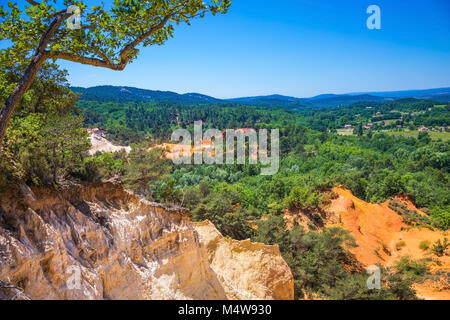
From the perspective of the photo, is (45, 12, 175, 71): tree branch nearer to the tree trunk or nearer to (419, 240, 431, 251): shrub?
the tree trunk

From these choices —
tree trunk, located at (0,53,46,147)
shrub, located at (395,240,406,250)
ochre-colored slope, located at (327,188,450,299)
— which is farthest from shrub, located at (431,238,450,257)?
tree trunk, located at (0,53,46,147)

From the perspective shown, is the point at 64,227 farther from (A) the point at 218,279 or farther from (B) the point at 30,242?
(A) the point at 218,279

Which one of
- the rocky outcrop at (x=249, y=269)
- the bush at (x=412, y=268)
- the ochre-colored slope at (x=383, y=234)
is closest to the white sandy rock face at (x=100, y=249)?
the rocky outcrop at (x=249, y=269)

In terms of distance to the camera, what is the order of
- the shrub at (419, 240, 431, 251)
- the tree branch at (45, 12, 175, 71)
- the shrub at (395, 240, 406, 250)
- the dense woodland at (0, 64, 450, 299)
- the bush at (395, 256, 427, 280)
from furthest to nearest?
1. the shrub at (395, 240, 406, 250)
2. the shrub at (419, 240, 431, 251)
3. the bush at (395, 256, 427, 280)
4. the dense woodland at (0, 64, 450, 299)
5. the tree branch at (45, 12, 175, 71)

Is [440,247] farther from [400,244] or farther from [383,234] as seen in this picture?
[383,234]

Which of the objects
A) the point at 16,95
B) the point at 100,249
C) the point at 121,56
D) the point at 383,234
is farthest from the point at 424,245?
the point at 16,95
